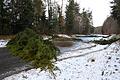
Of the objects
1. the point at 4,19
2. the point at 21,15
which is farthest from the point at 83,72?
the point at 21,15

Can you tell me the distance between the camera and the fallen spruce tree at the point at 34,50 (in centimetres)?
1276

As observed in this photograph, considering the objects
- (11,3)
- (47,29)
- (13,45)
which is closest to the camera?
(13,45)

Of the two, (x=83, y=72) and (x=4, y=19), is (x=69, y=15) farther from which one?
(x=83, y=72)

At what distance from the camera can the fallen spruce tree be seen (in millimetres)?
12758

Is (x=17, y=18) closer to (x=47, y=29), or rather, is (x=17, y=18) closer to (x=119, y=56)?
(x=47, y=29)

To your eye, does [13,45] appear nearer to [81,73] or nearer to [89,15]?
[81,73]

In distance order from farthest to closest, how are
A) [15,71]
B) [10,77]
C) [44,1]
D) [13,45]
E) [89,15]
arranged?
[89,15], [44,1], [13,45], [15,71], [10,77]

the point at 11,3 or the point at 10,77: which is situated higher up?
the point at 11,3

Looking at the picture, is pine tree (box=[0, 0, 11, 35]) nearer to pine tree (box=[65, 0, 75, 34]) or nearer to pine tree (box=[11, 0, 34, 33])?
pine tree (box=[11, 0, 34, 33])

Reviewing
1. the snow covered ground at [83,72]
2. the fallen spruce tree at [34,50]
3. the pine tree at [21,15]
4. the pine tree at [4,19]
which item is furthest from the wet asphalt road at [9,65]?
the pine tree at [21,15]

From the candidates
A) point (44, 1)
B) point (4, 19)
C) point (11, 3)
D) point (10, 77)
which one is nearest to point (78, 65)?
point (10, 77)

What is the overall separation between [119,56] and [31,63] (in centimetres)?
484

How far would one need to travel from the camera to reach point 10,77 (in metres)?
10.9

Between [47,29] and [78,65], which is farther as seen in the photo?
[47,29]
